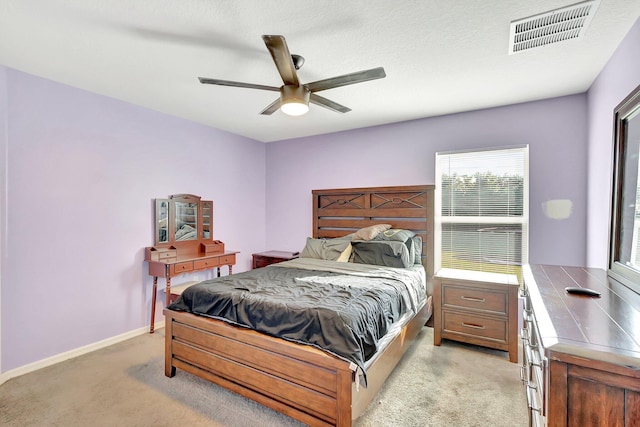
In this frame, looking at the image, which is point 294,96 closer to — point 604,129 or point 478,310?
point 604,129

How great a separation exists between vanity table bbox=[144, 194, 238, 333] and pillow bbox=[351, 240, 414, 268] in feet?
5.77

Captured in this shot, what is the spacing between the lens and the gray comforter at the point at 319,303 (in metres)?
1.88

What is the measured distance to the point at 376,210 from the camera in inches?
161

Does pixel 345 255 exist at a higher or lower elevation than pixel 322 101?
lower

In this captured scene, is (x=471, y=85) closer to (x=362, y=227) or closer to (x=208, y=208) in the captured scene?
(x=362, y=227)

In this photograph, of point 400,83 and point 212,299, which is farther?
point 400,83

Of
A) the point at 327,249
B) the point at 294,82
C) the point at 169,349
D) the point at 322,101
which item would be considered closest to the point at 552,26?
the point at 322,101

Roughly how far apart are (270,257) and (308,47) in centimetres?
309

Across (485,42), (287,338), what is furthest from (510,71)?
(287,338)

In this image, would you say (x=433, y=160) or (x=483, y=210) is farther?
(x=433, y=160)

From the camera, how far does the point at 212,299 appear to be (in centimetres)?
236

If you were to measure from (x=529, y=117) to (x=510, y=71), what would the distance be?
0.98 m

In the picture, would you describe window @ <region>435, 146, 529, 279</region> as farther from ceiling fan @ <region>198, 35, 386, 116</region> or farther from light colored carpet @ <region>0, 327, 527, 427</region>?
ceiling fan @ <region>198, 35, 386, 116</region>

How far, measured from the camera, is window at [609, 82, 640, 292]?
1700 millimetres
